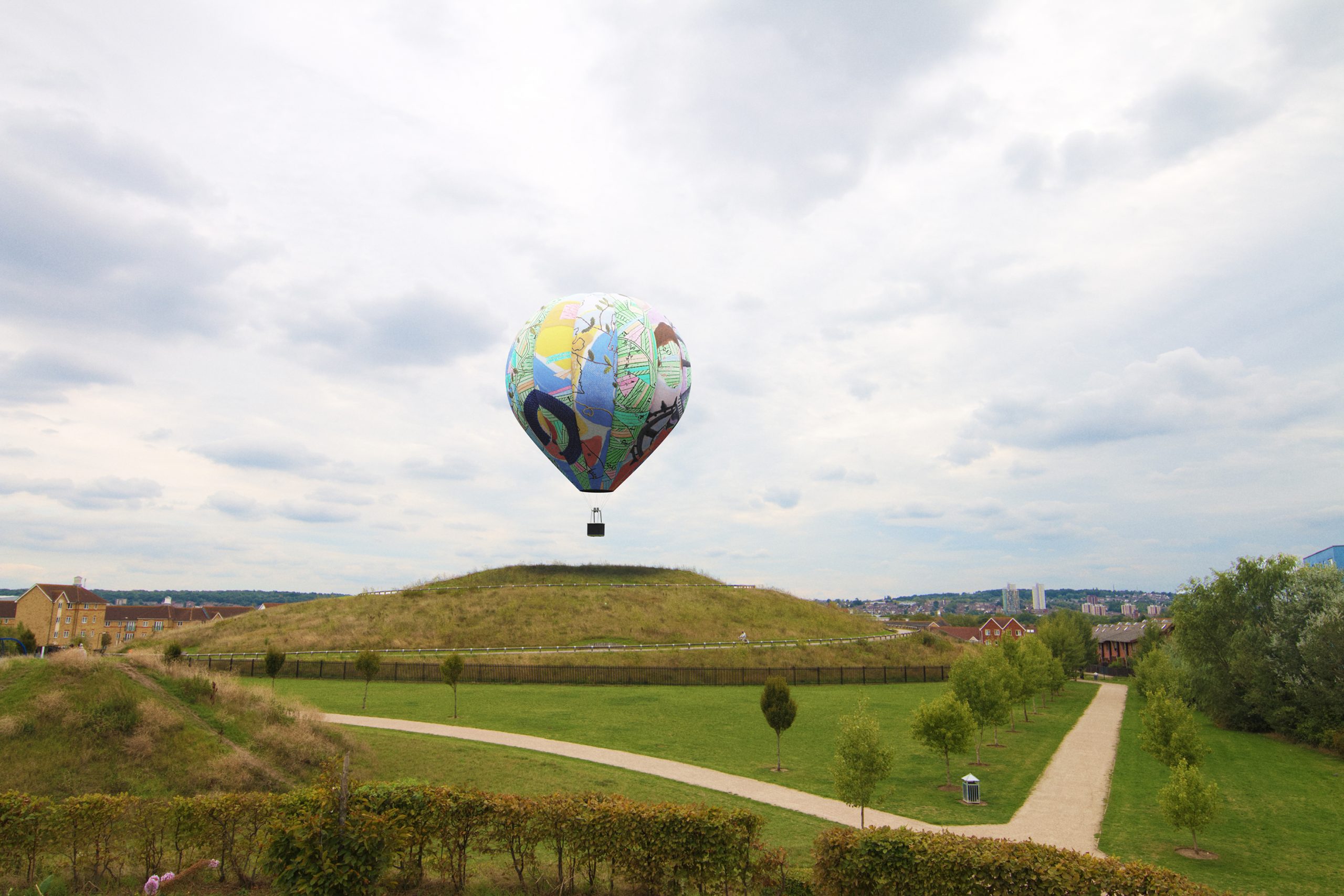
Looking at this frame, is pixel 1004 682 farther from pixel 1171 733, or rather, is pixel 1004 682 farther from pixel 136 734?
pixel 136 734

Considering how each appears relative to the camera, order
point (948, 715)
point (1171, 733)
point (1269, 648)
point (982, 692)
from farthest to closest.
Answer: point (1269, 648) < point (982, 692) < point (948, 715) < point (1171, 733)

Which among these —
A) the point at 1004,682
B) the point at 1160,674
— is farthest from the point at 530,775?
the point at 1160,674

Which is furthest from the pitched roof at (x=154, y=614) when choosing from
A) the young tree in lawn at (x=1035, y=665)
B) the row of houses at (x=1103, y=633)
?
the young tree in lawn at (x=1035, y=665)

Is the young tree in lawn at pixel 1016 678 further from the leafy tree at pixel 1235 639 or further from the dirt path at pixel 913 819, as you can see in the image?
the leafy tree at pixel 1235 639

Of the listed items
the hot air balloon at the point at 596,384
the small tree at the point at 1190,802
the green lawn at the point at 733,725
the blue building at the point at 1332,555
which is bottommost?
the green lawn at the point at 733,725

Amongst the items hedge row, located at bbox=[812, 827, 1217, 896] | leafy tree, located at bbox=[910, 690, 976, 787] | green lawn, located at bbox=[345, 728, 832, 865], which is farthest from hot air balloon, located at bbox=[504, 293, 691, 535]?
hedge row, located at bbox=[812, 827, 1217, 896]

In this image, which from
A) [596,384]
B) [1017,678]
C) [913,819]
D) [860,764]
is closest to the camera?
[860,764]

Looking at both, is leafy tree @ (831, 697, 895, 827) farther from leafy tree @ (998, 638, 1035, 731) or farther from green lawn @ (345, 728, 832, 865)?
leafy tree @ (998, 638, 1035, 731)
